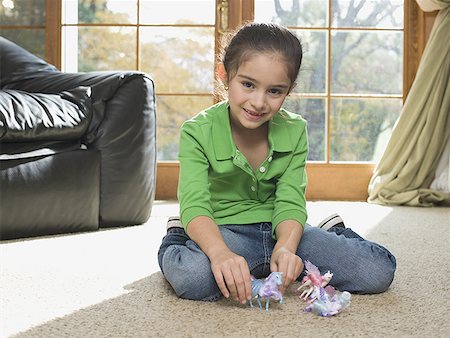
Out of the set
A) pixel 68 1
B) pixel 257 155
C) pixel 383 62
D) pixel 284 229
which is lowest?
pixel 284 229

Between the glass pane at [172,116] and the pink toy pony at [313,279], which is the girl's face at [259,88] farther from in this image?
the glass pane at [172,116]

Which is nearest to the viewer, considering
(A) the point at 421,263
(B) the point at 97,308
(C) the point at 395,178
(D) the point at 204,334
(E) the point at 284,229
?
(D) the point at 204,334

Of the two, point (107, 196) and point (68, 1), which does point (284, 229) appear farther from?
point (68, 1)

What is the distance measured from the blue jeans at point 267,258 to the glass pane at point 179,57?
7.02ft

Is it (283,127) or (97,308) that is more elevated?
(283,127)

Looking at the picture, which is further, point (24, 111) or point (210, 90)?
point (210, 90)

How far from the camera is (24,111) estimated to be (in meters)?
2.15

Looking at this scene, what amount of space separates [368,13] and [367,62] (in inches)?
9.9

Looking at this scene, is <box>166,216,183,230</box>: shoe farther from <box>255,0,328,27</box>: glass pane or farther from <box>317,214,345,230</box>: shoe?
<box>255,0,328,27</box>: glass pane

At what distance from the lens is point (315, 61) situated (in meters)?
3.63

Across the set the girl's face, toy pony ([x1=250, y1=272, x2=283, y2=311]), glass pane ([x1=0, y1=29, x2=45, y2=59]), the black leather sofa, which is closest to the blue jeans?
toy pony ([x1=250, y1=272, x2=283, y2=311])

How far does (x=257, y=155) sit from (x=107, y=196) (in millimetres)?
960

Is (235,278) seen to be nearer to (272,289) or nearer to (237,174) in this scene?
(272,289)

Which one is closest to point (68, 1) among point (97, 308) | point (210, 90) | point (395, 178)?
point (210, 90)
